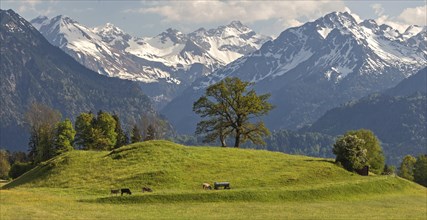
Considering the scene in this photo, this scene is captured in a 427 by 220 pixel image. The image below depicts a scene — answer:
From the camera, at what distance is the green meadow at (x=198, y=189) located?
224 ft

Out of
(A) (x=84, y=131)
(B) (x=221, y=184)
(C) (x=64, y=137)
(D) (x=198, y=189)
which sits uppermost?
(A) (x=84, y=131)

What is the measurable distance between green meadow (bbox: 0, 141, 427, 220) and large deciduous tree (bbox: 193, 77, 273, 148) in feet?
46.2

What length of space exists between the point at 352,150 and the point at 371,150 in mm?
44261

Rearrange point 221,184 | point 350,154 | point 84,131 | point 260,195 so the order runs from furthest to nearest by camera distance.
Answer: point 84,131 → point 350,154 → point 221,184 → point 260,195

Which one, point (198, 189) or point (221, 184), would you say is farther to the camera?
point (198, 189)

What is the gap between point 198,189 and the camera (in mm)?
88188

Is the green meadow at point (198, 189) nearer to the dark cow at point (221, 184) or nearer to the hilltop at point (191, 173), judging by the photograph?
the hilltop at point (191, 173)

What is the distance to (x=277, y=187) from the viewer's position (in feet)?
293

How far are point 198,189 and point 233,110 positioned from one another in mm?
51318

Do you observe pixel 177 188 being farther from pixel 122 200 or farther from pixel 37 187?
pixel 37 187

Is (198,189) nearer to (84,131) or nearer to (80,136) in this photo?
(84,131)

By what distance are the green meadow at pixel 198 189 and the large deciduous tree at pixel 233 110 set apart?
46.2 feet

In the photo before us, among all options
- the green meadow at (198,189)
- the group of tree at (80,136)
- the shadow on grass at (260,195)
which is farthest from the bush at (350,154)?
the group of tree at (80,136)

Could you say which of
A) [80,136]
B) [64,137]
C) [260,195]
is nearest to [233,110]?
[80,136]
